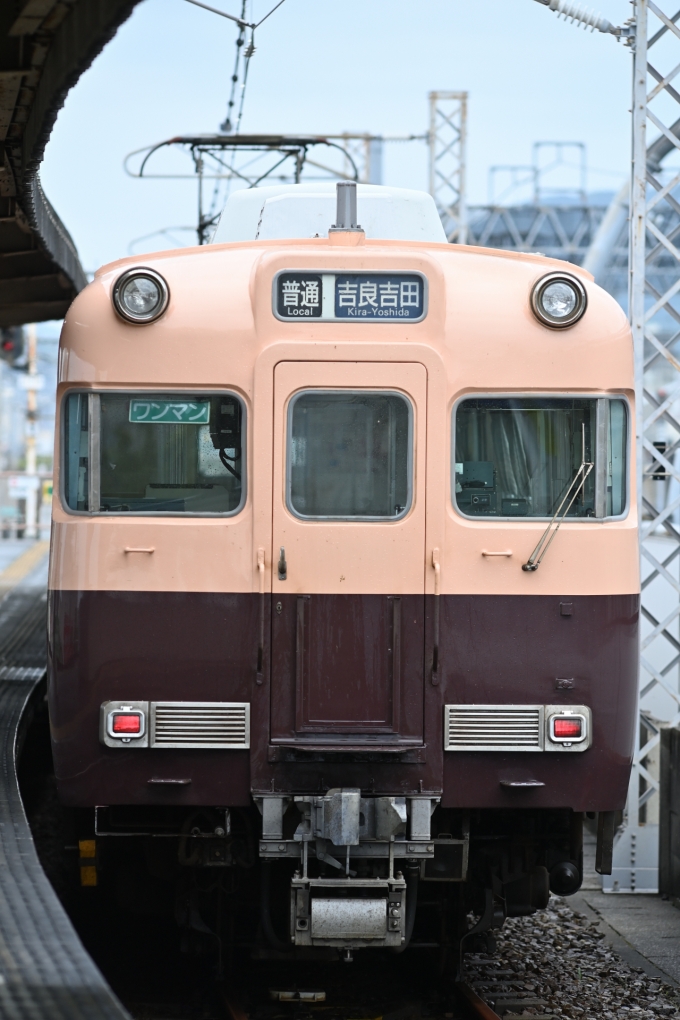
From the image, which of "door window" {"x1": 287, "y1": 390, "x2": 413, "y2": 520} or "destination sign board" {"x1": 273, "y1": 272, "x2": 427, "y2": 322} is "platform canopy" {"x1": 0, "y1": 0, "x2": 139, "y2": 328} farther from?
"door window" {"x1": 287, "y1": 390, "x2": 413, "y2": 520}

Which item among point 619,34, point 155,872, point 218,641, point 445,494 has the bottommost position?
point 155,872

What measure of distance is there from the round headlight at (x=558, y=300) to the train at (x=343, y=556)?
1 centimetres

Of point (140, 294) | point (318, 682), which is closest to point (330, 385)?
point (140, 294)

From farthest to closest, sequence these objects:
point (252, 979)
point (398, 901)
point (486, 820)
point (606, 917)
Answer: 1. point (606, 917)
2. point (252, 979)
3. point (486, 820)
4. point (398, 901)

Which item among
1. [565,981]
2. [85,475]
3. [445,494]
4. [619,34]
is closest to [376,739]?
[445,494]

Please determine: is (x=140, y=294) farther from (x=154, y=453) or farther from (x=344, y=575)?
(x=344, y=575)

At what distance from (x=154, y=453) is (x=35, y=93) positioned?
1.81m

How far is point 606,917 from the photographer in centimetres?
792

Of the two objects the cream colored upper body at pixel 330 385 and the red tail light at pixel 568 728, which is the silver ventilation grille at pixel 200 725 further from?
the red tail light at pixel 568 728

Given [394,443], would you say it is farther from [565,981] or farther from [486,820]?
[565,981]

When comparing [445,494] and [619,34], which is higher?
[619,34]

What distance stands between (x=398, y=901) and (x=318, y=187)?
12.7 feet

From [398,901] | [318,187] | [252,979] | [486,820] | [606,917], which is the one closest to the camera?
[398,901]

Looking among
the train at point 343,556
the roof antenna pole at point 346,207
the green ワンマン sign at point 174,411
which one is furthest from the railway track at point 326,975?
the roof antenna pole at point 346,207
